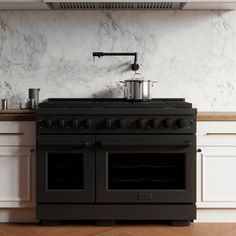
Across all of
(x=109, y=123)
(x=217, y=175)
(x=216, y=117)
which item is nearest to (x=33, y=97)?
(x=109, y=123)

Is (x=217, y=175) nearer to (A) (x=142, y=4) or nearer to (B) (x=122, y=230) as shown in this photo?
(B) (x=122, y=230)

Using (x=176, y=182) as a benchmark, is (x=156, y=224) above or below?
below

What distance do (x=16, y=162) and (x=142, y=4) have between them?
1.47 metres

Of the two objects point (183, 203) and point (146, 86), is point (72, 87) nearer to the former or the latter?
point (146, 86)

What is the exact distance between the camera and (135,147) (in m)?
3.25

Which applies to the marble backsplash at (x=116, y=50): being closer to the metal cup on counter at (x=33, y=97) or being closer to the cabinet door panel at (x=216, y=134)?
the metal cup on counter at (x=33, y=97)

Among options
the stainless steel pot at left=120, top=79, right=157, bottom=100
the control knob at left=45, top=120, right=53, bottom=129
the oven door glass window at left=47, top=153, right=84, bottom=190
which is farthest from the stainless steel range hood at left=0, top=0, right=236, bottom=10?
the oven door glass window at left=47, top=153, right=84, bottom=190

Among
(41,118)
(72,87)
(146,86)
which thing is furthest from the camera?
(72,87)

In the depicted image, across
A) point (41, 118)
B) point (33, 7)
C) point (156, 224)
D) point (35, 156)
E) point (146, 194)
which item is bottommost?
point (156, 224)

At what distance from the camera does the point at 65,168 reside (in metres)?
3.29

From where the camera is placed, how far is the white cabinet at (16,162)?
3.33 meters

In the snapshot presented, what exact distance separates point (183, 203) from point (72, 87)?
1.28 m

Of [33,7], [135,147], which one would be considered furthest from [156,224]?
[33,7]

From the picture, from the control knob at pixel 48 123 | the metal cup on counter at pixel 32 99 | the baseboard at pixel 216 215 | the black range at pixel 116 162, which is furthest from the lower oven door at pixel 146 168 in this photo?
the metal cup on counter at pixel 32 99
